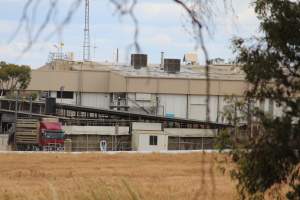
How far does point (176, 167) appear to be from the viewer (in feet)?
166

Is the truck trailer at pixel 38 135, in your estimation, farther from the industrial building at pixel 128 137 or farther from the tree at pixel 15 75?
the tree at pixel 15 75

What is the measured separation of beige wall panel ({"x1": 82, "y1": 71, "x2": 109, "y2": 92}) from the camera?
92062 mm

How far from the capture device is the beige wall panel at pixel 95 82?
9206 cm

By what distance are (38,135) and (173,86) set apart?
25162mm

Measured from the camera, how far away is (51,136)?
6475cm

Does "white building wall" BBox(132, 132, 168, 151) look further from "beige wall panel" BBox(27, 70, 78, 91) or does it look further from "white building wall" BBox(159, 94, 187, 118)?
"beige wall panel" BBox(27, 70, 78, 91)

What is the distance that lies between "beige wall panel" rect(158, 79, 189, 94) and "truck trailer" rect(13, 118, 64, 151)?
20492 millimetres

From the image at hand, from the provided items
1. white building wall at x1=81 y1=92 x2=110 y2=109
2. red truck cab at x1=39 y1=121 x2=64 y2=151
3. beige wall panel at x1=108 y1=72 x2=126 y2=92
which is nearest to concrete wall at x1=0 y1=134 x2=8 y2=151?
red truck cab at x1=39 y1=121 x2=64 y2=151

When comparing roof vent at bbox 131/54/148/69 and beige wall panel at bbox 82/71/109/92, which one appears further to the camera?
beige wall panel at bbox 82/71/109/92

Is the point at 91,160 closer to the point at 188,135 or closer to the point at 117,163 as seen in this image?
the point at 117,163

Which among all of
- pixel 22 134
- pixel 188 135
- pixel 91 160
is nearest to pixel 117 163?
pixel 91 160

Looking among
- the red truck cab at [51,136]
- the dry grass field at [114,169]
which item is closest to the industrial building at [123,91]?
the red truck cab at [51,136]

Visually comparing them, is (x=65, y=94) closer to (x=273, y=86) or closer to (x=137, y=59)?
(x=273, y=86)

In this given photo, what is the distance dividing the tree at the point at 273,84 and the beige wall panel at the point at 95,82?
83.0 m
